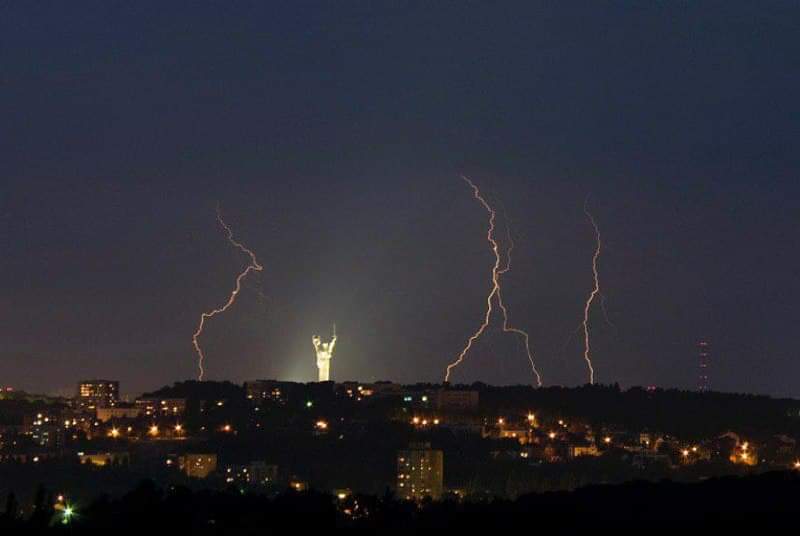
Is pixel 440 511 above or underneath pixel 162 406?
underneath

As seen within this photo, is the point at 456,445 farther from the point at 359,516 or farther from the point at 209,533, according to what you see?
the point at 209,533

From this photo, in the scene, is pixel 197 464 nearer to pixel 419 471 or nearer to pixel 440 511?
pixel 419 471

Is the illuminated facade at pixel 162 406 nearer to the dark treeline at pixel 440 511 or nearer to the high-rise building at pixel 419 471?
the high-rise building at pixel 419 471

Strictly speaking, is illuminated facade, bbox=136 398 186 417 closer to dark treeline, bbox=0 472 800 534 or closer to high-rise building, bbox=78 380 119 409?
high-rise building, bbox=78 380 119 409

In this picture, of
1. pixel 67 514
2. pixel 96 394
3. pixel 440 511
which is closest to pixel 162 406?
pixel 96 394

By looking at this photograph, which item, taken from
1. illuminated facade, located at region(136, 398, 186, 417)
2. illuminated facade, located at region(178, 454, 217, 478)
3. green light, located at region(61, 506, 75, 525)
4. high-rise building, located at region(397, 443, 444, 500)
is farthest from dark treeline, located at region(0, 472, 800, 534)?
illuminated facade, located at region(136, 398, 186, 417)

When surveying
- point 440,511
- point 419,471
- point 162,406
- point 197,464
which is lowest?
point 440,511
